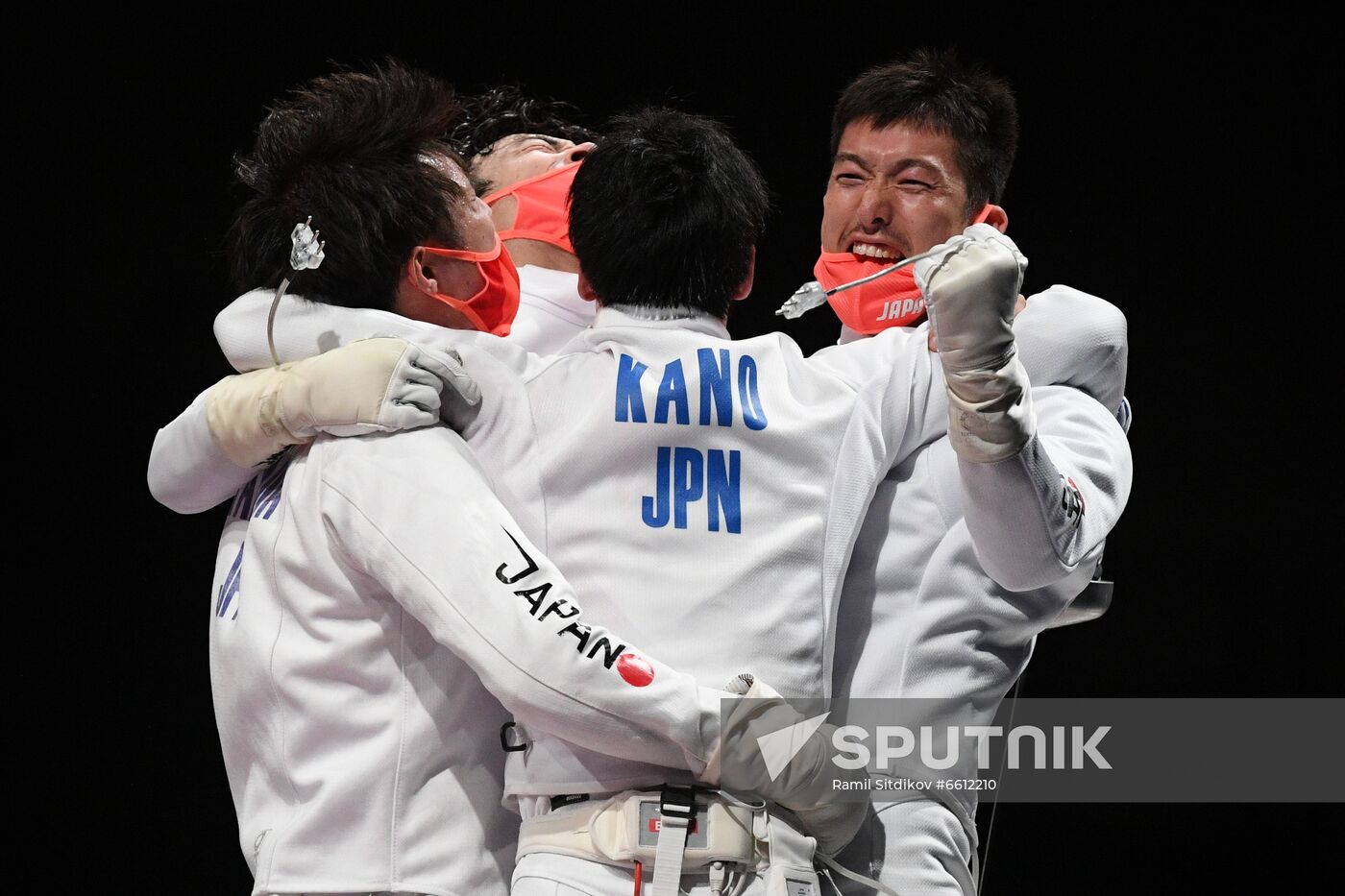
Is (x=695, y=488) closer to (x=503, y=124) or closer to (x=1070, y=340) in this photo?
(x=1070, y=340)

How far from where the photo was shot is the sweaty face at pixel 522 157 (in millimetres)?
2650

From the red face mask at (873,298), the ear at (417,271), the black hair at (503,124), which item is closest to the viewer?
the ear at (417,271)

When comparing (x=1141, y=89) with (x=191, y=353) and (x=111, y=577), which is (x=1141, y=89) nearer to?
(x=191, y=353)

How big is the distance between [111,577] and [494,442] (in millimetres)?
1764

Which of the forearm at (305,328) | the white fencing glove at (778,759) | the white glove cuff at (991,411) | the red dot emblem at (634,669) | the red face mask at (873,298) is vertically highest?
the red face mask at (873,298)

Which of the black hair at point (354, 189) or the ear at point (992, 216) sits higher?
the ear at point (992, 216)

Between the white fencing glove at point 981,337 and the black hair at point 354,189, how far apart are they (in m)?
0.65

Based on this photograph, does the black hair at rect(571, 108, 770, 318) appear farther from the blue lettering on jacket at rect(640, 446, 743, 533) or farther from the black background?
the black background

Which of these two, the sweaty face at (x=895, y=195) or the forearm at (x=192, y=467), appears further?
the sweaty face at (x=895, y=195)

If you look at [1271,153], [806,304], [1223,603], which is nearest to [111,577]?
[806,304]

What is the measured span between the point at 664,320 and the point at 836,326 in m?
1.90

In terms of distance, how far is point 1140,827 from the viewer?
136 inches

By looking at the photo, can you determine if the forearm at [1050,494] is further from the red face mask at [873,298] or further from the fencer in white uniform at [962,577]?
the red face mask at [873,298]

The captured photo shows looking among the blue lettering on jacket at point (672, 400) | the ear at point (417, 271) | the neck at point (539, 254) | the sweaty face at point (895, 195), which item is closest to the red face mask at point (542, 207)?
the neck at point (539, 254)
